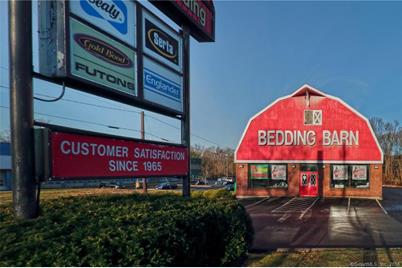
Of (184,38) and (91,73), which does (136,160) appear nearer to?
(91,73)

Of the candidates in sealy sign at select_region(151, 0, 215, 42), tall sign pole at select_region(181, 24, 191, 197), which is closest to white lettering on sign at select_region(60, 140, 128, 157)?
tall sign pole at select_region(181, 24, 191, 197)

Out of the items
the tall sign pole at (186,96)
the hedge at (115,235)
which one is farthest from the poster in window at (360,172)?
the hedge at (115,235)

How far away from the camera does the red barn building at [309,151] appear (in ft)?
104

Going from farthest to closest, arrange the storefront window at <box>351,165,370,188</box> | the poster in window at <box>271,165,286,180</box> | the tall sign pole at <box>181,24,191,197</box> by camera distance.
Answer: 1. the poster in window at <box>271,165,286,180</box>
2. the storefront window at <box>351,165,370,188</box>
3. the tall sign pole at <box>181,24,191,197</box>

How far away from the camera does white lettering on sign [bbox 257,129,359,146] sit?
31.9 meters

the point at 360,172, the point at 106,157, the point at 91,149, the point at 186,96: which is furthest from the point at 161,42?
the point at 360,172

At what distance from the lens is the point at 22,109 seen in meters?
4.66

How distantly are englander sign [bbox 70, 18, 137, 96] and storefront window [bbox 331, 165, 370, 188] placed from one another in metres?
28.0

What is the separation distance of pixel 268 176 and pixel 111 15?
2825 centimetres

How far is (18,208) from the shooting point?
4715 millimetres

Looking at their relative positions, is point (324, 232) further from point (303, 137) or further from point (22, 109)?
point (303, 137)

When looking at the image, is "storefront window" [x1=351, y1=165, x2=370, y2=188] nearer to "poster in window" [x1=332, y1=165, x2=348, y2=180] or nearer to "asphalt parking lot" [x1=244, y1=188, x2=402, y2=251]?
"poster in window" [x1=332, y1=165, x2=348, y2=180]

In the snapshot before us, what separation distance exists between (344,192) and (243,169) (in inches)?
327

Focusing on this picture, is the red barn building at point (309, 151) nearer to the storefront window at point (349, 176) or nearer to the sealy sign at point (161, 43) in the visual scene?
the storefront window at point (349, 176)
